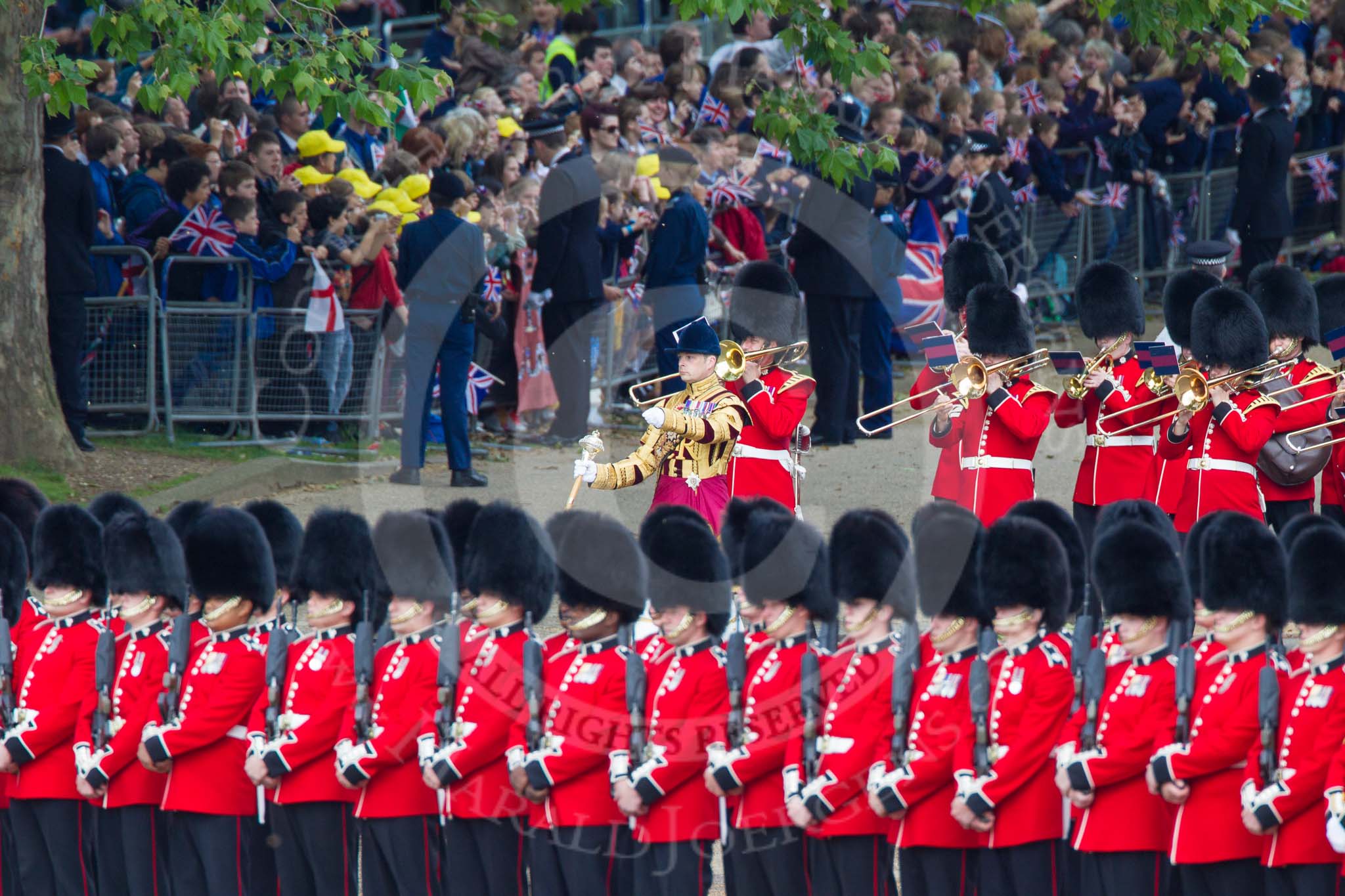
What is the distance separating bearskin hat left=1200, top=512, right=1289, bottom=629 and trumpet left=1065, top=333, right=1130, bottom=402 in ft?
8.93

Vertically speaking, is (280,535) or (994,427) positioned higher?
(994,427)

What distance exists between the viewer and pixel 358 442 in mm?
11359

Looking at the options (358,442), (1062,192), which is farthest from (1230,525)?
(1062,192)

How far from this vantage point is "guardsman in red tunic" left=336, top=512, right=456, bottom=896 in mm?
5840

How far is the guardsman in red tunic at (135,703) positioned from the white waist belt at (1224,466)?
379 cm

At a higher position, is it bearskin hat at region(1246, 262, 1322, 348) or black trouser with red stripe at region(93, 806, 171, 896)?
bearskin hat at region(1246, 262, 1322, 348)

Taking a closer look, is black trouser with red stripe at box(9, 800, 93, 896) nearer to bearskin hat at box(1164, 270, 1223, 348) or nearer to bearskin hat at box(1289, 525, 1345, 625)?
bearskin hat at box(1289, 525, 1345, 625)

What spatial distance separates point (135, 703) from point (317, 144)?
580 centimetres

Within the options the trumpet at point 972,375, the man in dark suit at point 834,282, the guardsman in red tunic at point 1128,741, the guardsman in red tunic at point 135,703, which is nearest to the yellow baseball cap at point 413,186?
the man in dark suit at point 834,282

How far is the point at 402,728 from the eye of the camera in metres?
5.83

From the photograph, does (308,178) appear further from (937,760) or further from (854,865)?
(937,760)

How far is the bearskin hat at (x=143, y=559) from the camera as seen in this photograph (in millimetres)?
6113

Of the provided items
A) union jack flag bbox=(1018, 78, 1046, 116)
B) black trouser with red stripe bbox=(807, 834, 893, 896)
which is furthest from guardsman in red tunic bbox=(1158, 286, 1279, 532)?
union jack flag bbox=(1018, 78, 1046, 116)

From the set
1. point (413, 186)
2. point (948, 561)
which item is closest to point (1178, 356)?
point (948, 561)
